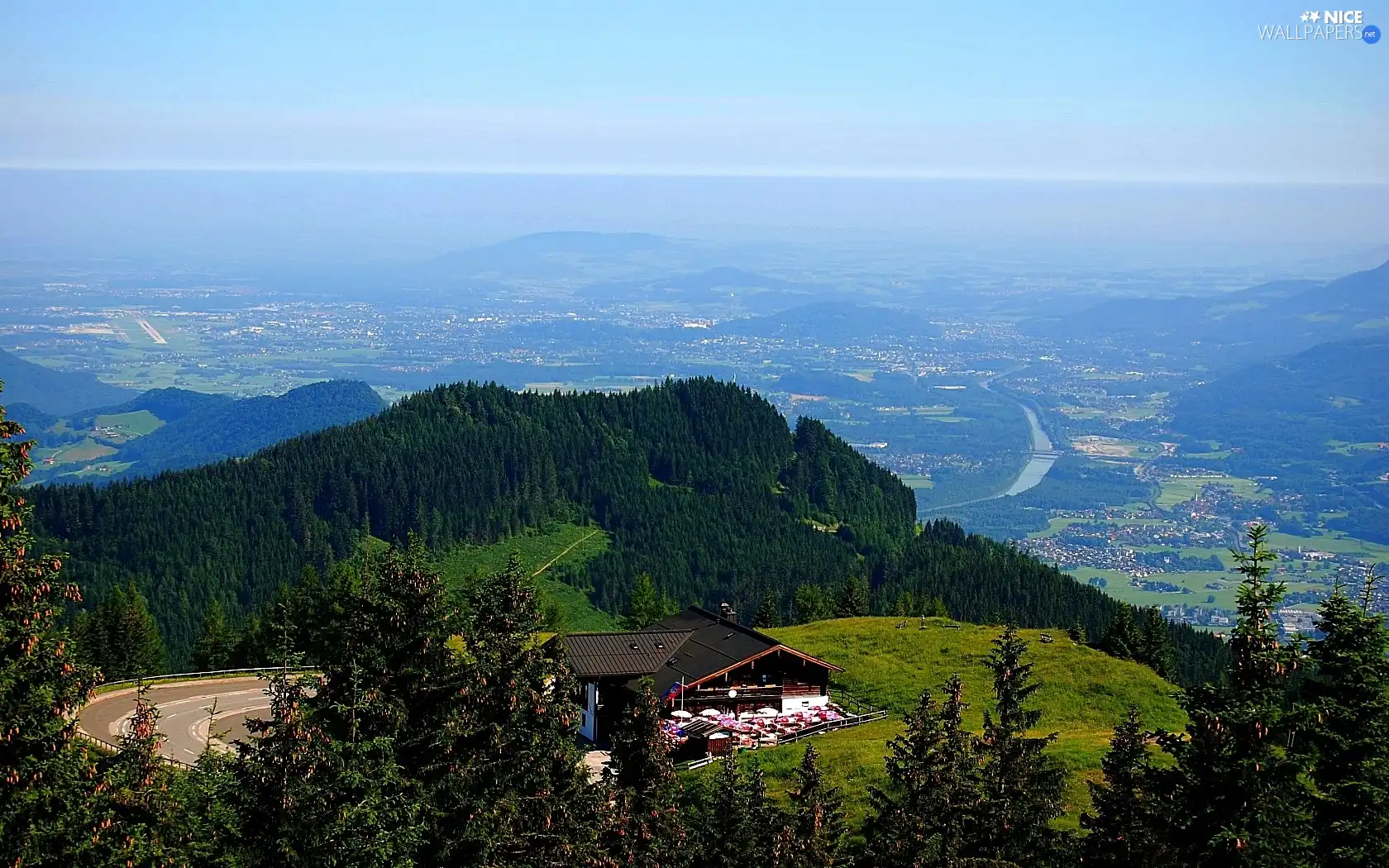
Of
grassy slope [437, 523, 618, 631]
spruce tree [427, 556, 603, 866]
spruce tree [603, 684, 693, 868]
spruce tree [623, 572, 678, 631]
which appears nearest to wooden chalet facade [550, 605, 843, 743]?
spruce tree [603, 684, 693, 868]

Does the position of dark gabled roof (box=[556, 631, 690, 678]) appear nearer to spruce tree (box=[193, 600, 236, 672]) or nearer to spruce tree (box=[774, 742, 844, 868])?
spruce tree (box=[774, 742, 844, 868])

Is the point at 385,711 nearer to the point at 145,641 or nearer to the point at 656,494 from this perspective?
the point at 145,641

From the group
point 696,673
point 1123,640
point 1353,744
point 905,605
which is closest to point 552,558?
point 905,605

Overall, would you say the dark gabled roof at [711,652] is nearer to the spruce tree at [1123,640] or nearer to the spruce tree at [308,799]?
the spruce tree at [1123,640]

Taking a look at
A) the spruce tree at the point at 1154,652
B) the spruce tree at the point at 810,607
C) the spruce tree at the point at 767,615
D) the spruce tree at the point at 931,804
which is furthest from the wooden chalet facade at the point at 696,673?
the spruce tree at the point at 810,607

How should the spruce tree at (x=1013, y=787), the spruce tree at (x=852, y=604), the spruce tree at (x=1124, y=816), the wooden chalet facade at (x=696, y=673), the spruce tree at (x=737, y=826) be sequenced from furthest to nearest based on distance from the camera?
the spruce tree at (x=852, y=604), the wooden chalet facade at (x=696, y=673), the spruce tree at (x=737, y=826), the spruce tree at (x=1013, y=787), the spruce tree at (x=1124, y=816)

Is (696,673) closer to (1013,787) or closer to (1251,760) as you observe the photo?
(1013,787)
